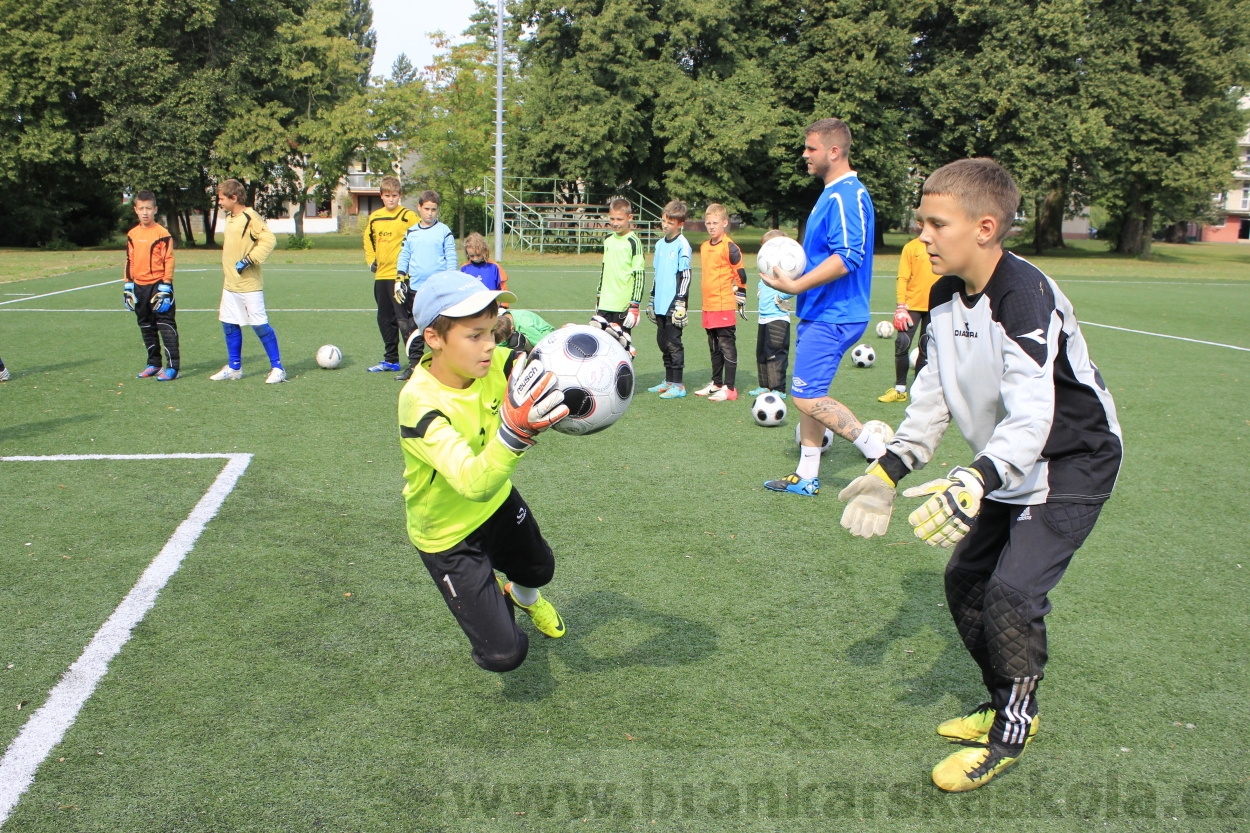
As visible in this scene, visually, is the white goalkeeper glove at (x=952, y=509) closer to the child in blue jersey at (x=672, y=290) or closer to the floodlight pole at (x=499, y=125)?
the child in blue jersey at (x=672, y=290)

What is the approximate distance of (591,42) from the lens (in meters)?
41.9

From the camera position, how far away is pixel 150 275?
10.6 metres

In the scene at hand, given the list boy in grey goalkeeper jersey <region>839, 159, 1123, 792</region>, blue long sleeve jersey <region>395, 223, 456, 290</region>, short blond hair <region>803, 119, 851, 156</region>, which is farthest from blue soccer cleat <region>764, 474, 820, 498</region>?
blue long sleeve jersey <region>395, 223, 456, 290</region>

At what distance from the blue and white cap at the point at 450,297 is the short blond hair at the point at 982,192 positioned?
1.67 meters

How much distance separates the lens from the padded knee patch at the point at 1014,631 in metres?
3.11

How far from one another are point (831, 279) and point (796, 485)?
1.63 metres

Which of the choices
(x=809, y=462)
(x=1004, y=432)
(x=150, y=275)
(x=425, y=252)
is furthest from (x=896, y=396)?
(x=150, y=275)

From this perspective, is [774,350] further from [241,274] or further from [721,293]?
[241,274]

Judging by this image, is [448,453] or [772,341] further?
[772,341]

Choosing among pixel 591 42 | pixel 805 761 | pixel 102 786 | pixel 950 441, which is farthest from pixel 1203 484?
pixel 591 42

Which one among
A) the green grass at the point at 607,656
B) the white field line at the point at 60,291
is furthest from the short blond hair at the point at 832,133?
the white field line at the point at 60,291

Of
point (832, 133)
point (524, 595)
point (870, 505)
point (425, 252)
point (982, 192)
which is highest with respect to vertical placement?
point (832, 133)

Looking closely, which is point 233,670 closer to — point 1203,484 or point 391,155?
point 1203,484

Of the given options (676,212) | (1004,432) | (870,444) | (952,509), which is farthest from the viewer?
(676,212)
